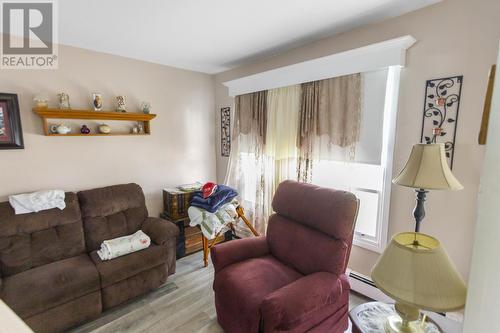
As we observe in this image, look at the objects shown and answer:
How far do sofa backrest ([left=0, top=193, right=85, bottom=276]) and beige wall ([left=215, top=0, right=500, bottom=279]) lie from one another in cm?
300

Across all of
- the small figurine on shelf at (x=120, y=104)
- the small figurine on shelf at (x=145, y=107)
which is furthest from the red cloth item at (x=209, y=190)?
the small figurine on shelf at (x=120, y=104)

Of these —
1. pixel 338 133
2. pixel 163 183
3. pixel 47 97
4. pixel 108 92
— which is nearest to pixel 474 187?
pixel 338 133

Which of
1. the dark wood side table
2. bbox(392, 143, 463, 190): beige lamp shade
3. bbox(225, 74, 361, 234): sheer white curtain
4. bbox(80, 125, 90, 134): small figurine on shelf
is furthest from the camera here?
bbox(80, 125, 90, 134): small figurine on shelf

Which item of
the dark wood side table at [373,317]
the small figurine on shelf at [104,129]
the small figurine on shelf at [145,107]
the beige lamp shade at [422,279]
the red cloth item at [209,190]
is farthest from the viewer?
the small figurine on shelf at [145,107]

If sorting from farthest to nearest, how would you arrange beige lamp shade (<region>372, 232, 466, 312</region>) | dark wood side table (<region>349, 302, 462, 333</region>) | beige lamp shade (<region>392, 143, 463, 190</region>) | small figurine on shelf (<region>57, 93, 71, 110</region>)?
small figurine on shelf (<region>57, 93, 71, 110</region>) → beige lamp shade (<region>392, 143, 463, 190</region>) → dark wood side table (<region>349, 302, 462, 333</region>) → beige lamp shade (<region>372, 232, 466, 312</region>)

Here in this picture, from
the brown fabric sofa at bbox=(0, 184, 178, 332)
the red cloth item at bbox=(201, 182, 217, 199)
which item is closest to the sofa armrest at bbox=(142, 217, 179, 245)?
the brown fabric sofa at bbox=(0, 184, 178, 332)

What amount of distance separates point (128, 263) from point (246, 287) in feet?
3.91

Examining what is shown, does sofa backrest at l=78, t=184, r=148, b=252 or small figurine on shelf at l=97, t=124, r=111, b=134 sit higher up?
small figurine on shelf at l=97, t=124, r=111, b=134

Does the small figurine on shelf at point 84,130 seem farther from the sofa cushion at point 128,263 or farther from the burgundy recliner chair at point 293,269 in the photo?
the burgundy recliner chair at point 293,269

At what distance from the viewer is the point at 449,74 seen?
1.69m

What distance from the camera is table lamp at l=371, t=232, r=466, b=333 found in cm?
89

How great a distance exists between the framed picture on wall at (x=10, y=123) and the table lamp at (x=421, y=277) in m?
3.11

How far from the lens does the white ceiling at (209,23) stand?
1.74 m

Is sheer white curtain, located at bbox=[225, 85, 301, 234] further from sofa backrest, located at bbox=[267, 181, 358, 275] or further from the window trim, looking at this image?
the window trim
